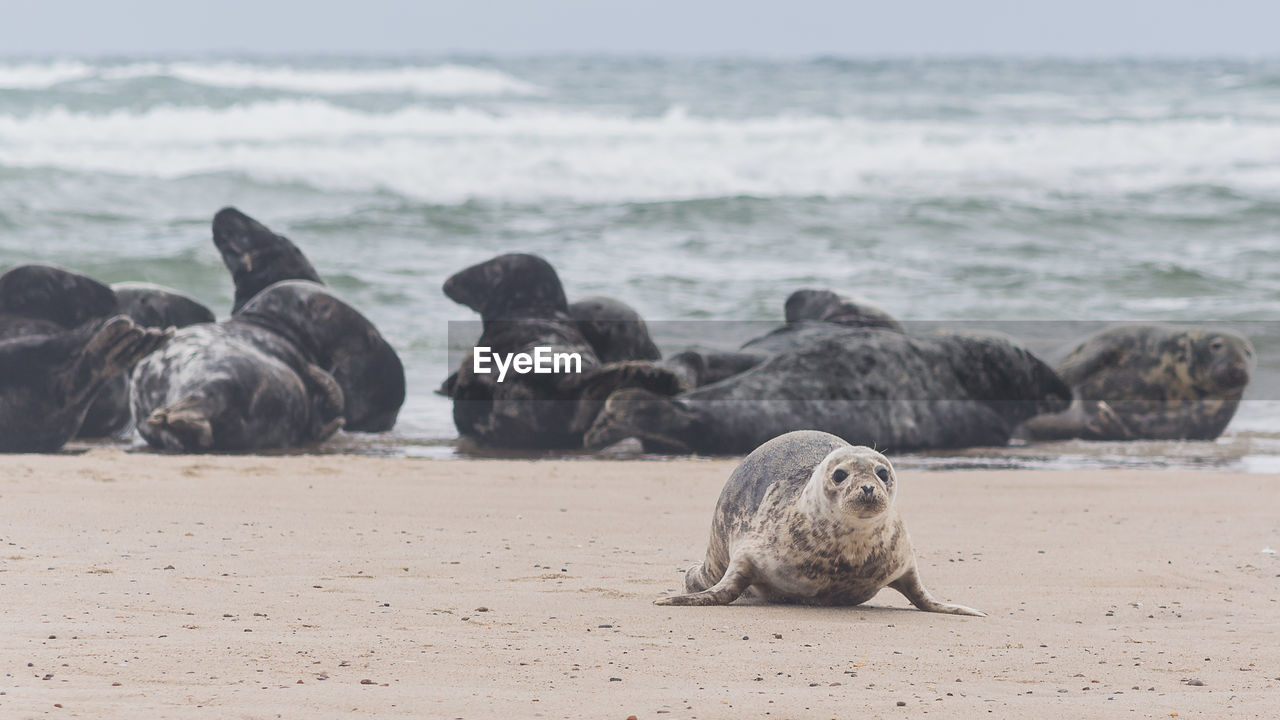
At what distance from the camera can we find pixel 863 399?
8141 mm

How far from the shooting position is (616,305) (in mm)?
9594

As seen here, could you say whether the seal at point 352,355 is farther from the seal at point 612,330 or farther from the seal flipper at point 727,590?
the seal flipper at point 727,590

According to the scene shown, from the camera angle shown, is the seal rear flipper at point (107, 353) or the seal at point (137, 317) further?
the seal at point (137, 317)

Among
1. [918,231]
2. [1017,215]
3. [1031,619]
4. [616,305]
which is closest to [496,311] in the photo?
[616,305]

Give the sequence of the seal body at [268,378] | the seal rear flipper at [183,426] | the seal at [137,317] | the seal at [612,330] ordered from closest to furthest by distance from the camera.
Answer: the seal rear flipper at [183,426] < the seal body at [268,378] < the seal at [137,317] < the seal at [612,330]

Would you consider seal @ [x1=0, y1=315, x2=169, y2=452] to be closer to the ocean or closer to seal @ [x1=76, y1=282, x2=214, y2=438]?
seal @ [x1=76, y1=282, x2=214, y2=438]

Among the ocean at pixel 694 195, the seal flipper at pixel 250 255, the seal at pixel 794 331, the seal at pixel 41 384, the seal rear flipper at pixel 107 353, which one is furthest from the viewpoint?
the ocean at pixel 694 195

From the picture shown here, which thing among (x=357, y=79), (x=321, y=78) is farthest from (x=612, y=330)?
(x=357, y=79)

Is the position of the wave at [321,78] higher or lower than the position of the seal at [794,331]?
higher

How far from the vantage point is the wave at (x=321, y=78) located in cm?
4288

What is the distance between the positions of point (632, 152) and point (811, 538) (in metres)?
24.9

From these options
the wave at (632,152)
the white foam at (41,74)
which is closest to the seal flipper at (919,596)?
the wave at (632,152)

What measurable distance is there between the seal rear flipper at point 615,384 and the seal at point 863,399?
3.7 inches

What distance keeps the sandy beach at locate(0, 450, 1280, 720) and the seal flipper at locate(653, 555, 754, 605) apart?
0.15 ft
